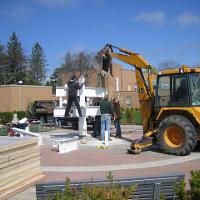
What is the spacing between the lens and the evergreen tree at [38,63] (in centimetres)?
8950

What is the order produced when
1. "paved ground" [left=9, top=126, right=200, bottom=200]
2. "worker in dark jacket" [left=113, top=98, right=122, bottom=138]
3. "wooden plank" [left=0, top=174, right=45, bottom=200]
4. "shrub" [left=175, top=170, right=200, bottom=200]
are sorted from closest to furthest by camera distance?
"shrub" [left=175, top=170, right=200, bottom=200] → "wooden plank" [left=0, top=174, right=45, bottom=200] → "paved ground" [left=9, top=126, right=200, bottom=200] → "worker in dark jacket" [left=113, top=98, right=122, bottom=138]

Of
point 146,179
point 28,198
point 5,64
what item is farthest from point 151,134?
point 5,64

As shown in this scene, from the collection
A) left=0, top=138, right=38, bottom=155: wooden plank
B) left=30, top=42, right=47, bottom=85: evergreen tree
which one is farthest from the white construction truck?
left=30, top=42, right=47, bottom=85: evergreen tree

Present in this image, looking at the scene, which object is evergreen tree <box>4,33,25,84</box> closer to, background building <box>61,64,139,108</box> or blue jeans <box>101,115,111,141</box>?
background building <box>61,64,139,108</box>

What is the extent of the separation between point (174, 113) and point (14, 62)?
66.1 meters

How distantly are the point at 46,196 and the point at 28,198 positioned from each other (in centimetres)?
195

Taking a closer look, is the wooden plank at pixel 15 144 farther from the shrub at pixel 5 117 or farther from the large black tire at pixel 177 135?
the shrub at pixel 5 117

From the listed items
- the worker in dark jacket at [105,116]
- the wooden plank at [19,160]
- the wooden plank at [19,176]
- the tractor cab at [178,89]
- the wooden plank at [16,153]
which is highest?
the tractor cab at [178,89]

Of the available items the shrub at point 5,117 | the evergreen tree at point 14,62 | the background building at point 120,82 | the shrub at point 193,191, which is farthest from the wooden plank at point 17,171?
the evergreen tree at point 14,62

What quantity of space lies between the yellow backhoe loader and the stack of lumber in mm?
5147

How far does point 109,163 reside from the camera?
1163cm

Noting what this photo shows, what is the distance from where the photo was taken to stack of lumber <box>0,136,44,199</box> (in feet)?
24.7

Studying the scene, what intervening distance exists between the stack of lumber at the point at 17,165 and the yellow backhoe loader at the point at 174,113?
203 inches

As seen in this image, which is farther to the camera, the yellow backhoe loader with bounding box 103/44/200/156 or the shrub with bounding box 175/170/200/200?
the yellow backhoe loader with bounding box 103/44/200/156
